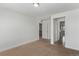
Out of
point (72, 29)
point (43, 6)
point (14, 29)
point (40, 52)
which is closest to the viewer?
point (43, 6)

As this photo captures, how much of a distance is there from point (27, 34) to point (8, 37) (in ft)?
6.00

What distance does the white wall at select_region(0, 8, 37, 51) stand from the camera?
3.80 m

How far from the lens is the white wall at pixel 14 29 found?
3.80 m

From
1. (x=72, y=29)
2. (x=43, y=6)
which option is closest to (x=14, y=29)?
(x=43, y=6)

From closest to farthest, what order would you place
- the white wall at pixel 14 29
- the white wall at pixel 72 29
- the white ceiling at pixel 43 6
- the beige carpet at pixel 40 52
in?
the white ceiling at pixel 43 6 < the beige carpet at pixel 40 52 < the white wall at pixel 14 29 < the white wall at pixel 72 29

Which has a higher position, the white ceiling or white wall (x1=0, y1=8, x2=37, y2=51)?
the white ceiling

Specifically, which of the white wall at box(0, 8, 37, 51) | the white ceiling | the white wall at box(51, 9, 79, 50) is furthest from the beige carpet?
the white ceiling

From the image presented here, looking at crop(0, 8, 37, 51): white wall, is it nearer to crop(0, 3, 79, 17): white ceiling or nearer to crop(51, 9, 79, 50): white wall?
crop(0, 3, 79, 17): white ceiling

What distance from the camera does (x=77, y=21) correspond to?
394cm

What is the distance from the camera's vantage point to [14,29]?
4.50 metres

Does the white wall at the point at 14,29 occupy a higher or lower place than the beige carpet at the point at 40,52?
higher

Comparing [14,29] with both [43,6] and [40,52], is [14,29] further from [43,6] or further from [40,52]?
[43,6]

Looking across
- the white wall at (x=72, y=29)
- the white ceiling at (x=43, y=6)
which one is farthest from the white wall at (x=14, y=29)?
the white wall at (x=72, y=29)

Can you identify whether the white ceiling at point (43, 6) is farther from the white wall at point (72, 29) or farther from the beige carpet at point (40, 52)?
the beige carpet at point (40, 52)
